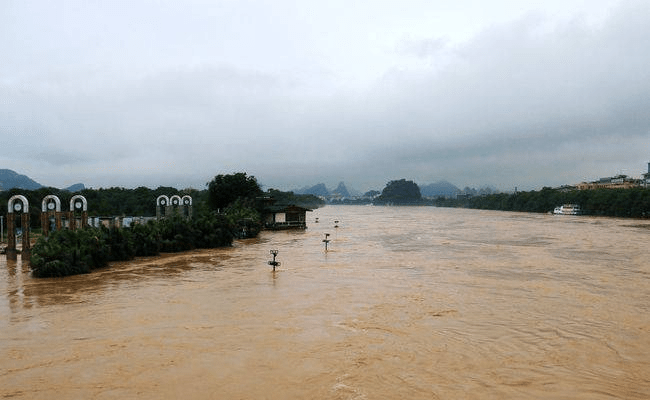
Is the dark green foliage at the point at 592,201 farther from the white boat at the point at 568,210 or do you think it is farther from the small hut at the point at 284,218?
the small hut at the point at 284,218

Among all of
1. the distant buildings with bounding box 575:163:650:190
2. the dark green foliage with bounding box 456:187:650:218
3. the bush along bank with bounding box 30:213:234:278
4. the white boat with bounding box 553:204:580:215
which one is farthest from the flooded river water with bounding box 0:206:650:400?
the distant buildings with bounding box 575:163:650:190

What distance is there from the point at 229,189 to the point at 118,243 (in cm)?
3034

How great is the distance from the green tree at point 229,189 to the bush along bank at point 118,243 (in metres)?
19.7

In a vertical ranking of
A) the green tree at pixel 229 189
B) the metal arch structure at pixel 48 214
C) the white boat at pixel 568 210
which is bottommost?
the white boat at pixel 568 210

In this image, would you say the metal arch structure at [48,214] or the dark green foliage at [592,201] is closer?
the metal arch structure at [48,214]

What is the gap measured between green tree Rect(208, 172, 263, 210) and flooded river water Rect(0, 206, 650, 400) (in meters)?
32.1

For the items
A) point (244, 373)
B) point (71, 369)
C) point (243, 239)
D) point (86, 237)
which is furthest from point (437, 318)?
point (243, 239)

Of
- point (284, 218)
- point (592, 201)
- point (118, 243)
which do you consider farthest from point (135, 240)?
point (592, 201)

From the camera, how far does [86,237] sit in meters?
20.5

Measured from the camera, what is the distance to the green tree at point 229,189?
5259cm

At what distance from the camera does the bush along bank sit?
1809 cm

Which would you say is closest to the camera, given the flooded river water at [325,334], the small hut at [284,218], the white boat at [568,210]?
the flooded river water at [325,334]

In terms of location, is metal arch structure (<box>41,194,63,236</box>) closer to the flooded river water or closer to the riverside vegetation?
the riverside vegetation

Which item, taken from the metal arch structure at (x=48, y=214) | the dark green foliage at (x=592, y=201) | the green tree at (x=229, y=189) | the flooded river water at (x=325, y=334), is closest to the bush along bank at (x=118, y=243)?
the flooded river water at (x=325, y=334)
